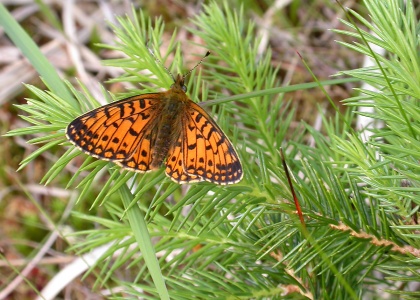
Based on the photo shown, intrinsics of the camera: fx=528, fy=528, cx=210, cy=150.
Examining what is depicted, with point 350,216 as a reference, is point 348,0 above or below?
above

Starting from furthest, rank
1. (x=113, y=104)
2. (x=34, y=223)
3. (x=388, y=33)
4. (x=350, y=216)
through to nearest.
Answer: (x=34, y=223), (x=113, y=104), (x=350, y=216), (x=388, y=33)

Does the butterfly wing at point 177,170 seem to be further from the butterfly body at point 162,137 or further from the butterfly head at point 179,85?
the butterfly head at point 179,85

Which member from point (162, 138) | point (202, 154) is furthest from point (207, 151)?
point (162, 138)

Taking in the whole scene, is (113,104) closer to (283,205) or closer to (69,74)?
(283,205)

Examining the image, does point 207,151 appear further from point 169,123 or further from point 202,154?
point 169,123

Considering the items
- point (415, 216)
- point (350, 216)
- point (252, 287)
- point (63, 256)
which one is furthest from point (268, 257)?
point (63, 256)

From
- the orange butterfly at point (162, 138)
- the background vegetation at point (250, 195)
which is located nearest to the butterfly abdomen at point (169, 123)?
the orange butterfly at point (162, 138)

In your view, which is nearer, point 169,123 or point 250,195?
point 250,195
